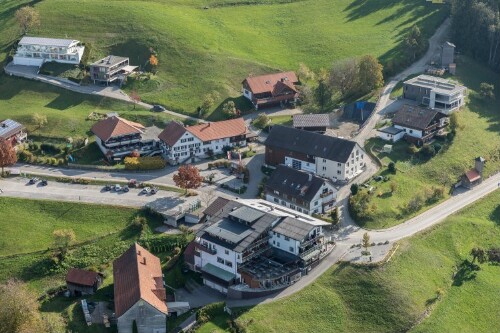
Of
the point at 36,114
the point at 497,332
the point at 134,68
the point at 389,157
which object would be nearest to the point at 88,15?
the point at 134,68

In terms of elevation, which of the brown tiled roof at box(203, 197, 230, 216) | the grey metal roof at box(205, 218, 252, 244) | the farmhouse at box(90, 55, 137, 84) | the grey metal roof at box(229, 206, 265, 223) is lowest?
the brown tiled roof at box(203, 197, 230, 216)

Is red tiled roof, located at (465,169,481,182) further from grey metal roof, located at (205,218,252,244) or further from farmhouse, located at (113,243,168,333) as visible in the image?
farmhouse, located at (113,243,168,333)

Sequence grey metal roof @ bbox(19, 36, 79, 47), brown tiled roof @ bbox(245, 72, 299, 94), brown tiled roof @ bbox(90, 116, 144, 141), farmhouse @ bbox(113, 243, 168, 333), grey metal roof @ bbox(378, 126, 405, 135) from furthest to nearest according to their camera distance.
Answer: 1. grey metal roof @ bbox(19, 36, 79, 47)
2. brown tiled roof @ bbox(245, 72, 299, 94)
3. grey metal roof @ bbox(378, 126, 405, 135)
4. brown tiled roof @ bbox(90, 116, 144, 141)
5. farmhouse @ bbox(113, 243, 168, 333)

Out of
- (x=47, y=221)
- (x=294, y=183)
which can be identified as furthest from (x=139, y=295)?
(x=294, y=183)

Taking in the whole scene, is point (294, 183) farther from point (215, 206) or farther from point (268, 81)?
point (268, 81)

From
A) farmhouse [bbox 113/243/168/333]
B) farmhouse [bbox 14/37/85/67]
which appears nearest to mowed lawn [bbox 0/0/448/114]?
farmhouse [bbox 14/37/85/67]

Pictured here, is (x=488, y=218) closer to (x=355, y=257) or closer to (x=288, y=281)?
(x=355, y=257)
